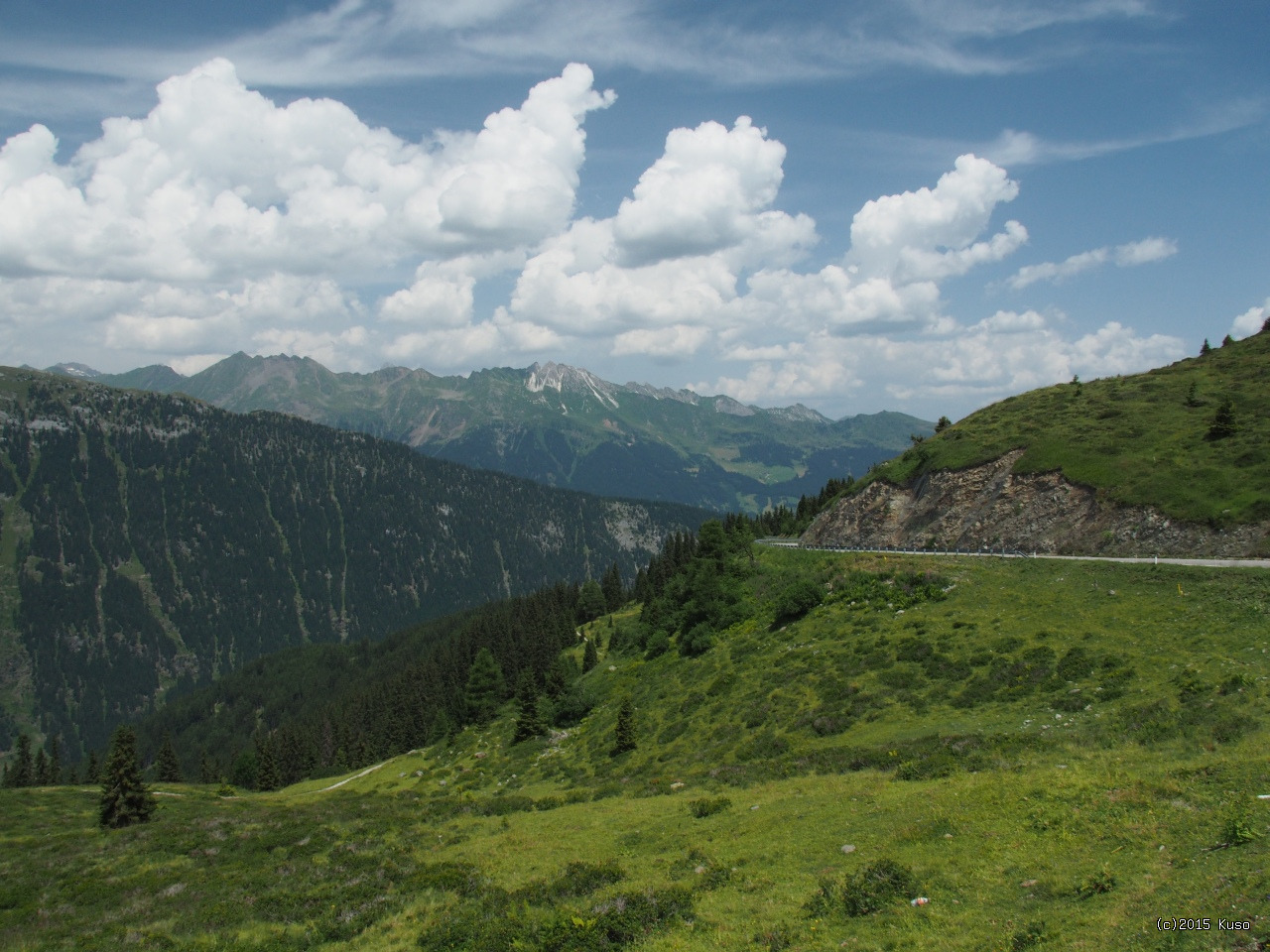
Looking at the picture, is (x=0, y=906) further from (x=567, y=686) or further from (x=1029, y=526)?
(x=1029, y=526)

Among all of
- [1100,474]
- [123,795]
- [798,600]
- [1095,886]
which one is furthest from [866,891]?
[1100,474]

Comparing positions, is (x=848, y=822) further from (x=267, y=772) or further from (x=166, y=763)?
(x=166, y=763)

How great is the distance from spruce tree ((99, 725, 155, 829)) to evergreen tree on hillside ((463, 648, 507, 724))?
51.9m

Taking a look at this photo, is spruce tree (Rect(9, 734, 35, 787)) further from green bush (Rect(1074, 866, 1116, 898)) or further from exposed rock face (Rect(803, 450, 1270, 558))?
green bush (Rect(1074, 866, 1116, 898))

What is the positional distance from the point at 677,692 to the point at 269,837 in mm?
28687

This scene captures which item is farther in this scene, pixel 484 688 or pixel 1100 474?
pixel 484 688

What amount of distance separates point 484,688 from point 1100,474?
7560cm

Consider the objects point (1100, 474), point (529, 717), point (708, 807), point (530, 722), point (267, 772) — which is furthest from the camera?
point (267, 772)

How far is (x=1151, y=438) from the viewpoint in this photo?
6362cm

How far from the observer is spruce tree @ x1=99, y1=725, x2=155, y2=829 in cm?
3688

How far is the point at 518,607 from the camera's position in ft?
447

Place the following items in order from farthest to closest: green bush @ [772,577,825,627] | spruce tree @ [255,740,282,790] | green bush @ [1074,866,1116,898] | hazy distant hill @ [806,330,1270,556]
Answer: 1. spruce tree @ [255,740,282,790]
2. green bush @ [772,577,825,627]
3. hazy distant hill @ [806,330,1270,556]
4. green bush @ [1074,866,1116,898]

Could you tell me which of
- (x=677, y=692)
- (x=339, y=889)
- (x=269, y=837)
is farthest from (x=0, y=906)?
(x=677, y=692)

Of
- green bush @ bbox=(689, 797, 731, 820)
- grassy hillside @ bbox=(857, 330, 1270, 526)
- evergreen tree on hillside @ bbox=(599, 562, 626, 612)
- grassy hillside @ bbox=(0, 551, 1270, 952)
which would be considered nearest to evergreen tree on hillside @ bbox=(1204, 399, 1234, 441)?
grassy hillside @ bbox=(857, 330, 1270, 526)
